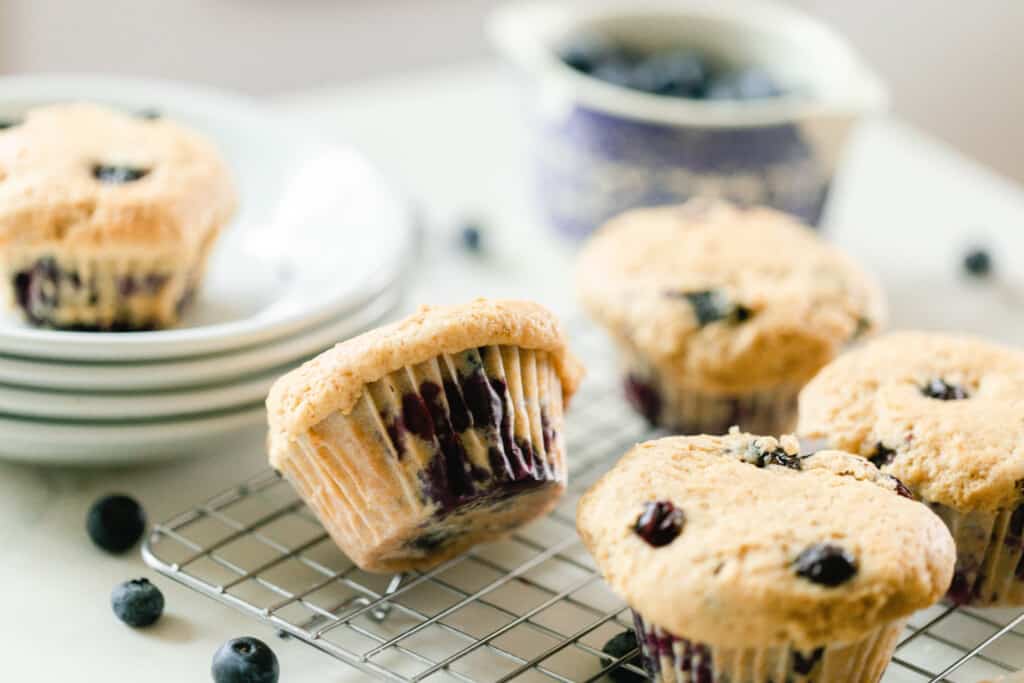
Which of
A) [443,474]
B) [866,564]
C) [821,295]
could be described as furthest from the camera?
[821,295]

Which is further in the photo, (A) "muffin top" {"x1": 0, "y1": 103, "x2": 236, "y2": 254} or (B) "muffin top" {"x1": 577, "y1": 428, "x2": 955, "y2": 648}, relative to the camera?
(A) "muffin top" {"x1": 0, "y1": 103, "x2": 236, "y2": 254}

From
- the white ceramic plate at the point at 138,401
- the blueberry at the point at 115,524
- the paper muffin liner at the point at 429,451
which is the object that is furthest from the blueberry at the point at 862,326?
the blueberry at the point at 115,524

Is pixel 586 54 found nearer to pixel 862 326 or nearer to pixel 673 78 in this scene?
pixel 673 78

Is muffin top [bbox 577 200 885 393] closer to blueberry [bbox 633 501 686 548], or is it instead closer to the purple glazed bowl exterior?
the purple glazed bowl exterior

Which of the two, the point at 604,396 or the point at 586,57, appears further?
the point at 586,57

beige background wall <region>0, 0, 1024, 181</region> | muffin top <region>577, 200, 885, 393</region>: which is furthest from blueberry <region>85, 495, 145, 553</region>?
beige background wall <region>0, 0, 1024, 181</region>

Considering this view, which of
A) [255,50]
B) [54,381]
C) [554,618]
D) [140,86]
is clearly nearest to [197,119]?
[140,86]

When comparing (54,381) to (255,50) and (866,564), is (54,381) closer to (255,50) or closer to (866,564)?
(866,564)

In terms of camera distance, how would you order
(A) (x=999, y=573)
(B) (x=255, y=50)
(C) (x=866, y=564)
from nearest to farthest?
(C) (x=866, y=564) < (A) (x=999, y=573) < (B) (x=255, y=50)
